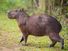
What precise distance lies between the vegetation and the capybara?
0.98 feet

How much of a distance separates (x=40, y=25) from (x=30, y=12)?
13.2 ft

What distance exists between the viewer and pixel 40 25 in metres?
6.98

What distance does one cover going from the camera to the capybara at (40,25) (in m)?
6.86

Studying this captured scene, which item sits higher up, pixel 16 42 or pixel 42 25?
pixel 42 25

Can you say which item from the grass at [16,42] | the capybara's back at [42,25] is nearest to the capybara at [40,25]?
the capybara's back at [42,25]

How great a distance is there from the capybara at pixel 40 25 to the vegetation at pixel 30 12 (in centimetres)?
30

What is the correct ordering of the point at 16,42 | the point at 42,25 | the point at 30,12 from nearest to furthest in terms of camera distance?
the point at 42,25 < the point at 16,42 < the point at 30,12

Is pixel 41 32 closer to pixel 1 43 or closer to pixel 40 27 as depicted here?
pixel 40 27

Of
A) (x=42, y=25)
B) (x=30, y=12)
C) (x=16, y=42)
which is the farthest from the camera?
(x=30, y=12)

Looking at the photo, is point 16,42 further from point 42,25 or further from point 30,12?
point 30,12

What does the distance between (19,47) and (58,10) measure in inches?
148

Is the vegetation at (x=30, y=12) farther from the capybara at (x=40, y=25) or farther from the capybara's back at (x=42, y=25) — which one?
the capybara's back at (x=42, y=25)

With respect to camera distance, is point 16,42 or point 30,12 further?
point 30,12

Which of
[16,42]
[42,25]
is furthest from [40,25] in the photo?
[16,42]
